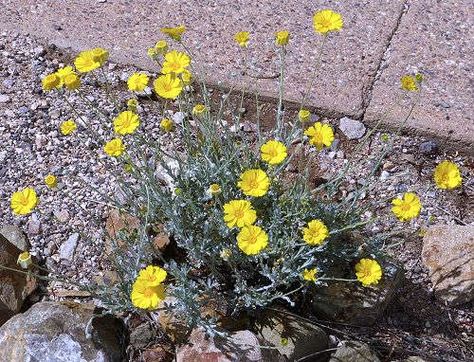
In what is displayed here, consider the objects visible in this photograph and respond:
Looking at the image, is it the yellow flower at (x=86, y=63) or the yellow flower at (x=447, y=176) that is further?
the yellow flower at (x=86, y=63)

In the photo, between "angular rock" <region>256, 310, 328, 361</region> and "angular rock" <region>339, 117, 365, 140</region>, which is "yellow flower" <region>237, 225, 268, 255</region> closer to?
"angular rock" <region>256, 310, 328, 361</region>

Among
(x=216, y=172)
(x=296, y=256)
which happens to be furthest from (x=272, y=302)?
(x=216, y=172)

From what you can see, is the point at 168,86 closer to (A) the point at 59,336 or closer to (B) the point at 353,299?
(A) the point at 59,336

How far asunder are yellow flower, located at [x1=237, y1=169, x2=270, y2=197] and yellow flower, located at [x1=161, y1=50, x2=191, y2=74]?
46 centimetres

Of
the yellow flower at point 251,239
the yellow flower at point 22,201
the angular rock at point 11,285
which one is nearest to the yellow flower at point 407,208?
the yellow flower at point 251,239

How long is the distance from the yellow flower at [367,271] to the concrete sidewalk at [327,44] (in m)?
0.98

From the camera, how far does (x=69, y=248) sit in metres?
2.99

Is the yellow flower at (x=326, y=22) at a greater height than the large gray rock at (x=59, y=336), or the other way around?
the yellow flower at (x=326, y=22)

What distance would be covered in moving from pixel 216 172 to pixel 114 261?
0.48 metres

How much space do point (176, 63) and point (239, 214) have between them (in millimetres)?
603

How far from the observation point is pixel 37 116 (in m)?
3.41

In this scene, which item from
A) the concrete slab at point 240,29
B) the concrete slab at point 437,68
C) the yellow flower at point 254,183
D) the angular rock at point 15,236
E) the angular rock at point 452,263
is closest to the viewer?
the yellow flower at point 254,183

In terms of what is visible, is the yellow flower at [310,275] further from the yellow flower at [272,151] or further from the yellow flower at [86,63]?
the yellow flower at [86,63]

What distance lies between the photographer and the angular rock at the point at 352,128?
131 inches
